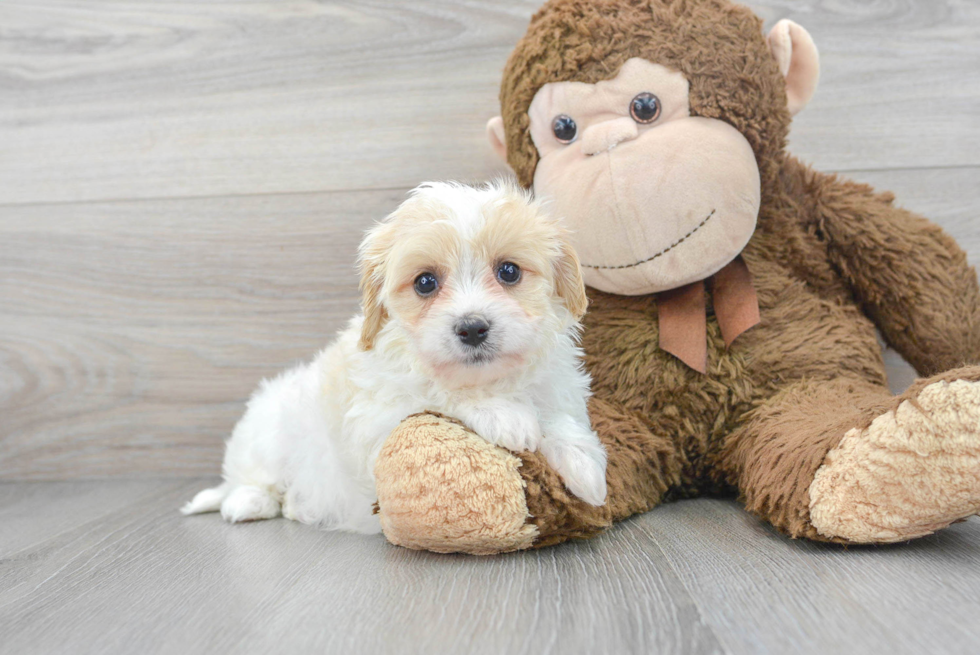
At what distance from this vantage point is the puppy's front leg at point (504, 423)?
3.37 feet

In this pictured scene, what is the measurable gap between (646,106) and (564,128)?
148mm

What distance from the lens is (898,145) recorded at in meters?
1.66

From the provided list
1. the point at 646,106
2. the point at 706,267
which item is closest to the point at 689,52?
the point at 646,106

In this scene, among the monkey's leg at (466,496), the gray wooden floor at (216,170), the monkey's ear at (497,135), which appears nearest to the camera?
the monkey's leg at (466,496)

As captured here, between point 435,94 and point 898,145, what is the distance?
1066mm

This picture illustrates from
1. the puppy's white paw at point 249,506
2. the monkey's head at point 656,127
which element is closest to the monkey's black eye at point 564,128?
the monkey's head at point 656,127

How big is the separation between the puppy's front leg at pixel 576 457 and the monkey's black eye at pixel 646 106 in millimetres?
545

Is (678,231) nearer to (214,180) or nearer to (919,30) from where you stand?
(919,30)

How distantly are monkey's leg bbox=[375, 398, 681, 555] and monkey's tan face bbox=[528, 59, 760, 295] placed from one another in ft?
1.36

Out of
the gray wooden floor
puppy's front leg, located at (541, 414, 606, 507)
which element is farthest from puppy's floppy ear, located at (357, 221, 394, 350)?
the gray wooden floor

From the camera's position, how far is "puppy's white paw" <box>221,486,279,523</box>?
1.40 m

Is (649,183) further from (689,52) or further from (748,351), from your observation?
(748,351)

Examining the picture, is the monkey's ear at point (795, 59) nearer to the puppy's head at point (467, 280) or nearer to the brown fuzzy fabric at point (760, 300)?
the brown fuzzy fabric at point (760, 300)

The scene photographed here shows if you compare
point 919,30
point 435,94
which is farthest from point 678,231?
point 919,30
